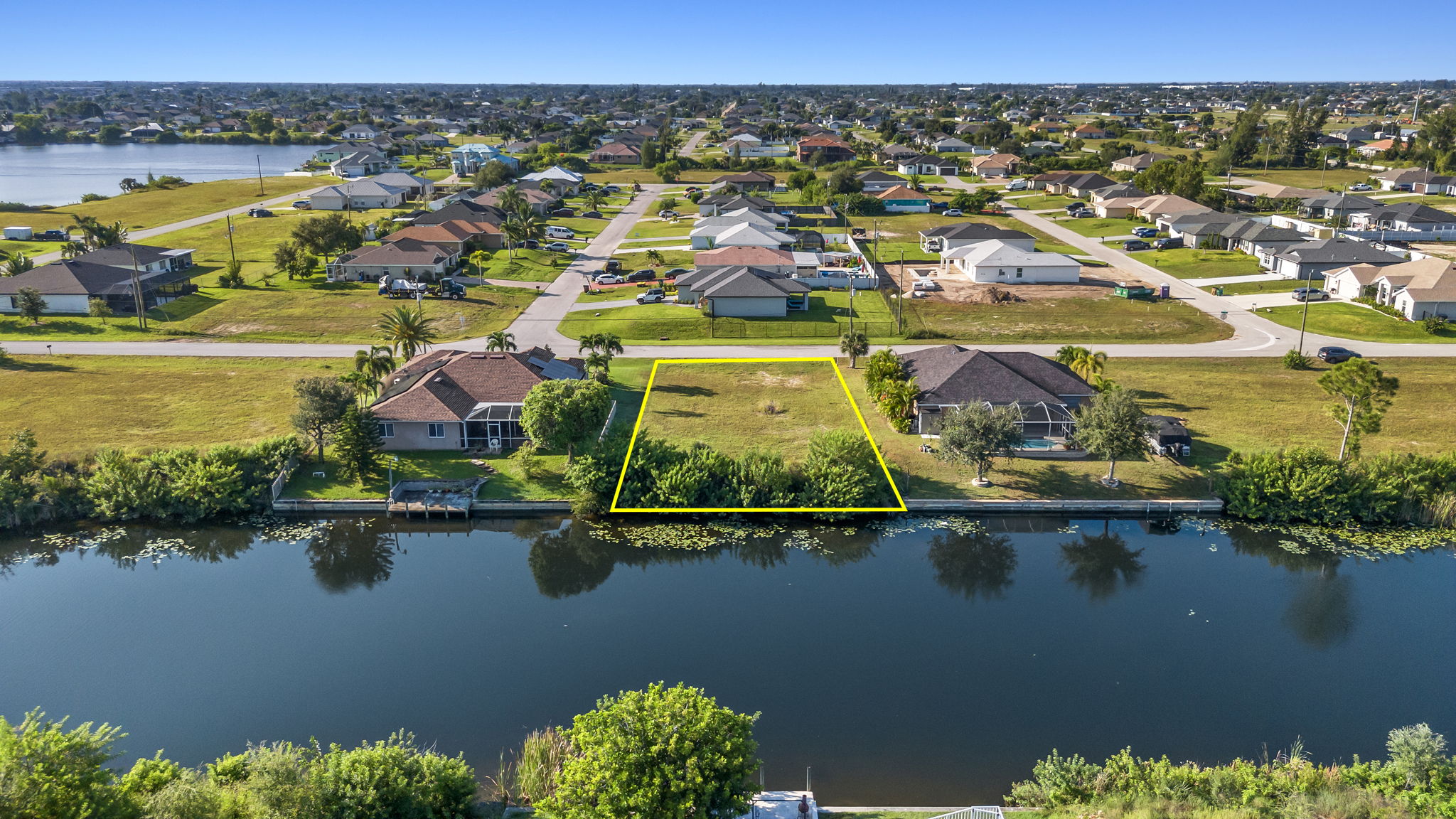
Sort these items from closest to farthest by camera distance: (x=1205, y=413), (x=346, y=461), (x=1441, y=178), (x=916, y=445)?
(x=346, y=461)
(x=916, y=445)
(x=1205, y=413)
(x=1441, y=178)

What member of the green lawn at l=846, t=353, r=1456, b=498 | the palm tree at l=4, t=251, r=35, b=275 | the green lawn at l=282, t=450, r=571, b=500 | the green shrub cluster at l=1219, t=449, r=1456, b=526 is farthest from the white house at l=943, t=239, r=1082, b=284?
the palm tree at l=4, t=251, r=35, b=275

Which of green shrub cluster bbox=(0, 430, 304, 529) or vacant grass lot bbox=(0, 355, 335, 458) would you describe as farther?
vacant grass lot bbox=(0, 355, 335, 458)

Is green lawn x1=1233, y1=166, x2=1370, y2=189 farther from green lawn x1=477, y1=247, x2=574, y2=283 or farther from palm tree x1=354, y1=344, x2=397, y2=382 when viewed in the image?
palm tree x1=354, y1=344, x2=397, y2=382

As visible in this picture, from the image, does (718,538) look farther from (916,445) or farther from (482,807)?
(482,807)

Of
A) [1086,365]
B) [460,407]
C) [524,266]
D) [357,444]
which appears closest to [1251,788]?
[1086,365]

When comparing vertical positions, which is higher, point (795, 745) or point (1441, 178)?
point (1441, 178)

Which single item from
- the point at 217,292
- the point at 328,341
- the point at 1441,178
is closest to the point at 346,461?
the point at 328,341

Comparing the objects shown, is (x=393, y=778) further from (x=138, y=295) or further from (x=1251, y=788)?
(x=138, y=295)
